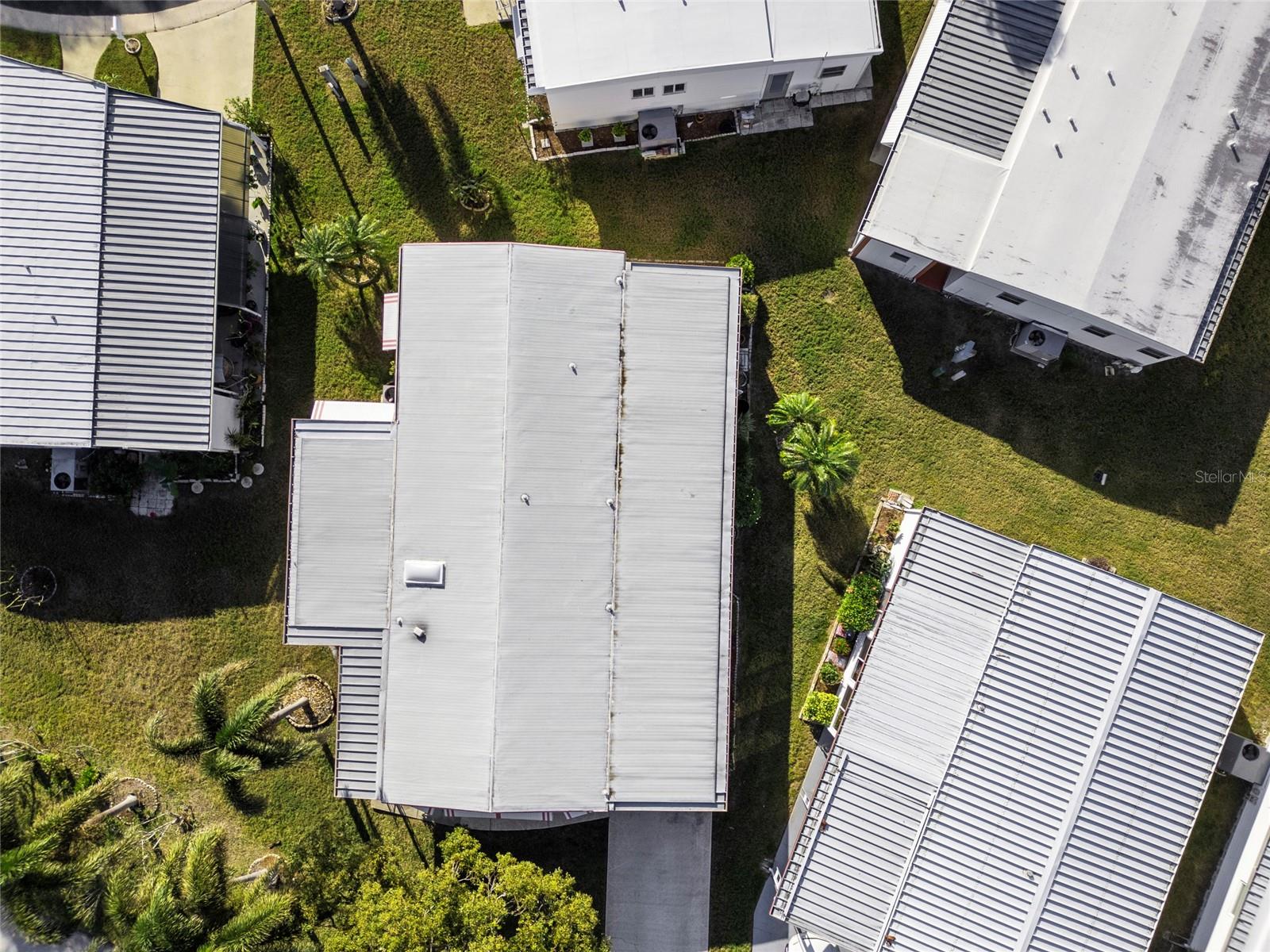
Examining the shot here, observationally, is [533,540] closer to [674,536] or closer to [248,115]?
[674,536]

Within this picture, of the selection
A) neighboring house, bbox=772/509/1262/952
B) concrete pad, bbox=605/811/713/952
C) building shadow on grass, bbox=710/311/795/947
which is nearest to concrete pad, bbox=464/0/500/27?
building shadow on grass, bbox=710/311/795/947

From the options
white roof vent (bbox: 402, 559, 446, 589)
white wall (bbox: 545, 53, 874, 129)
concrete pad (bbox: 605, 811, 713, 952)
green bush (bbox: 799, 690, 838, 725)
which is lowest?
concrete pad (bbox: 605, 811, 713, 952)

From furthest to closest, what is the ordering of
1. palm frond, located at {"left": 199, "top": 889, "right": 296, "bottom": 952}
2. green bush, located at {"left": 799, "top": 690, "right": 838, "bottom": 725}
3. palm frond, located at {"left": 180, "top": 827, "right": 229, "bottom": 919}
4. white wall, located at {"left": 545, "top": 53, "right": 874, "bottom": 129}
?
green bush, located at {"left": 799, "top": 690, "right": 838, "bottom": 725}, white wall, located at {"left": 545, "top": 53, "right": 874, "bottom": 129}, palm frond, located at {"left": 180, "top": 827, "right": 229, "bottom": 919}, palm frond, located at {"left": 199, "top": 889, "right": 296, "bottom": 952}

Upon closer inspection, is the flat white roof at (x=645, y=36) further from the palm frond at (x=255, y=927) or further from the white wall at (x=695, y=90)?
the palm frond at (x=255, y=927)

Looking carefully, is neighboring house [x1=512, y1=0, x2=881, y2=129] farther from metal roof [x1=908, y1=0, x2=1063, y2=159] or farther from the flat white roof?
metal roof [x1=908, y1=0, x2=1063, y2=159]

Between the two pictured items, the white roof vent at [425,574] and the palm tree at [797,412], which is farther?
the palm tree at [797,412]

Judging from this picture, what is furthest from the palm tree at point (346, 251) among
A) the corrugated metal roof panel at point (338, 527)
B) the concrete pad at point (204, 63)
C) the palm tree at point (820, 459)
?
the palm tree at point (820, 459)

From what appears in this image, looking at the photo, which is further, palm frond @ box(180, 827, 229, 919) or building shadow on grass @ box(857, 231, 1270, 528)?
building shadow on grass @ box(857, 231, 1270, 528)

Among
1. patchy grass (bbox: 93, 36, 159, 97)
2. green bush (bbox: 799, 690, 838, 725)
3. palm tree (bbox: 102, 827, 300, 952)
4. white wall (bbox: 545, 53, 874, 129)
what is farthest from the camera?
patchy grass (bbox: 93, 36, 159, 97)
